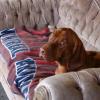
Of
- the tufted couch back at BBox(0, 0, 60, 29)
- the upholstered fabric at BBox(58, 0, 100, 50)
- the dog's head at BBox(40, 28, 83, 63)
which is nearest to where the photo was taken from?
the dog's head at BBox(40, 28, 83, 63)

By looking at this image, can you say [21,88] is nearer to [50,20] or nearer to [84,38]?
[84,38]

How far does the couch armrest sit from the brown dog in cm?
14

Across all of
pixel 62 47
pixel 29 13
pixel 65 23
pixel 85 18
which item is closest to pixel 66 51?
pixel 62 47

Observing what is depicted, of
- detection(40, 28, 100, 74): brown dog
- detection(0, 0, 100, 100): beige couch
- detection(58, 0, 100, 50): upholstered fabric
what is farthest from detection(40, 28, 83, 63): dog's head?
detection(58, 0, 100, 50): upholstered fabric

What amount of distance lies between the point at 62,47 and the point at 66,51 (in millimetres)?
29

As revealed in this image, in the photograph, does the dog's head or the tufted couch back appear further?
the tufted couch back

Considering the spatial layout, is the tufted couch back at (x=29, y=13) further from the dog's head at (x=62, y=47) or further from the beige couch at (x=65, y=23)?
the dog's head at (x=62, y=47)

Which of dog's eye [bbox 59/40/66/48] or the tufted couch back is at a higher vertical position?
dog's eye [bbox 59/40/66/48]

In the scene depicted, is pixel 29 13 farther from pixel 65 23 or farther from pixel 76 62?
pixel 76 62

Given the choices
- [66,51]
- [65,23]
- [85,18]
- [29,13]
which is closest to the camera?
[66,51]

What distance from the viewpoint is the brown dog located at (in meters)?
1.54

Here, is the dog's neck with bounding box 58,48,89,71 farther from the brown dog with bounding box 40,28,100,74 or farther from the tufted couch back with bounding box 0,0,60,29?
the tufted couch back with bounding box 0,0,60,29

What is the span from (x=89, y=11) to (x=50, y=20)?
25.0 inches

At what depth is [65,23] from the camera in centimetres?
263
